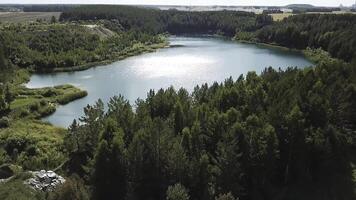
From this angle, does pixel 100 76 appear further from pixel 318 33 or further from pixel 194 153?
pixel 318 33

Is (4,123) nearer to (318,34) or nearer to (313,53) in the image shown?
(313,53)

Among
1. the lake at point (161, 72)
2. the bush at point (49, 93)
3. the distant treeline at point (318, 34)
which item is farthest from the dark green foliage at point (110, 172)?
the distant treeline at point (318, 34)

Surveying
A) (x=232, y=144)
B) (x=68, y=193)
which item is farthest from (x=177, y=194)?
(x=232, y=144)

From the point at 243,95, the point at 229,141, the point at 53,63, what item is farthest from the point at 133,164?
the point at 53,63

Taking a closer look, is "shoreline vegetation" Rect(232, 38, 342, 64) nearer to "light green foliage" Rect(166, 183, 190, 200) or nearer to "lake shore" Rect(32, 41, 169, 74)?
"lake shore" Rect(32, 41, 169, 74)

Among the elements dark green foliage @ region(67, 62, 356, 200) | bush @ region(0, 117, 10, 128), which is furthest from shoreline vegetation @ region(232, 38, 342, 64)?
bush @ region(0, 117, 10, 128)

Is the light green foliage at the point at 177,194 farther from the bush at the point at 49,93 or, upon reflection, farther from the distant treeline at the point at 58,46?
the distant treeline at the point at 58,46

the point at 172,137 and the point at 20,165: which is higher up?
the point at 172,137
